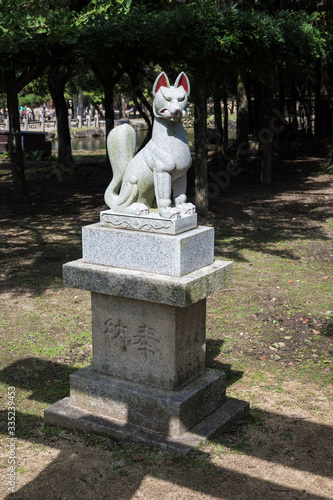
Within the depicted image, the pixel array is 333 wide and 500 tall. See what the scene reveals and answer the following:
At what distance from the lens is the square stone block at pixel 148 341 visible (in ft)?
15.8

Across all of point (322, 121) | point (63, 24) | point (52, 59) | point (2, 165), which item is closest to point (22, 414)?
point (63, 24)

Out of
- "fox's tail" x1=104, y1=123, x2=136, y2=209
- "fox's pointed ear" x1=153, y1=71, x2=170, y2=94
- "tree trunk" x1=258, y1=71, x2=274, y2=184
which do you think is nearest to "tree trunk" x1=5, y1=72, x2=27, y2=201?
"tree trunk" x1=258, y1=71, x2=274, y2=184

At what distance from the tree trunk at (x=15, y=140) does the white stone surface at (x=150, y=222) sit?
9836mm

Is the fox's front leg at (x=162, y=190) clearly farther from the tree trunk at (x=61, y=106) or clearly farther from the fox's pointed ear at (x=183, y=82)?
the tree trunk at (x=61, y=106)

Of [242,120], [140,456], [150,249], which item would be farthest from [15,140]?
[140,456]

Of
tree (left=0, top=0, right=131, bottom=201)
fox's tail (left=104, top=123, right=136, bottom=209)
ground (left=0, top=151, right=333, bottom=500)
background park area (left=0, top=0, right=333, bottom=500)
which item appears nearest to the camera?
ground (left=0, top=151, right=333, bottom=500)

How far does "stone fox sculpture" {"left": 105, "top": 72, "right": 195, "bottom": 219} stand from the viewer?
15.6 feet

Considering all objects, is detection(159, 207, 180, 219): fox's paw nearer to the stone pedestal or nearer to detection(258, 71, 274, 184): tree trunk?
the stone pedestal

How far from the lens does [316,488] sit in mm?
4309

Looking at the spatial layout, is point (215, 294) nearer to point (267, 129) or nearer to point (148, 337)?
point (148, 337)

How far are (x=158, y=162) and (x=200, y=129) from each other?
26.6 ft

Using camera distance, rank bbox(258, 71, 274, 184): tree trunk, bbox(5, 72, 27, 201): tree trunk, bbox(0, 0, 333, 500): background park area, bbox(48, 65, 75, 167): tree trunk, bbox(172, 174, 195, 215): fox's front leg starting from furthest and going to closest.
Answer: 1. bbox(48, 65, 75, 167): tree trunk
2. bbox(258, 71, 274, 184): tree trunk
3. bbox(5, 72, 27, 201): tree trunk
4. bbox(172, 174, 195, 215): fox's front leg
5. bbox(0, 0, 333, 500): background park area

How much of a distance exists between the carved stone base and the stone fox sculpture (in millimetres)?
1519

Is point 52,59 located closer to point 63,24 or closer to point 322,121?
point 63,24
